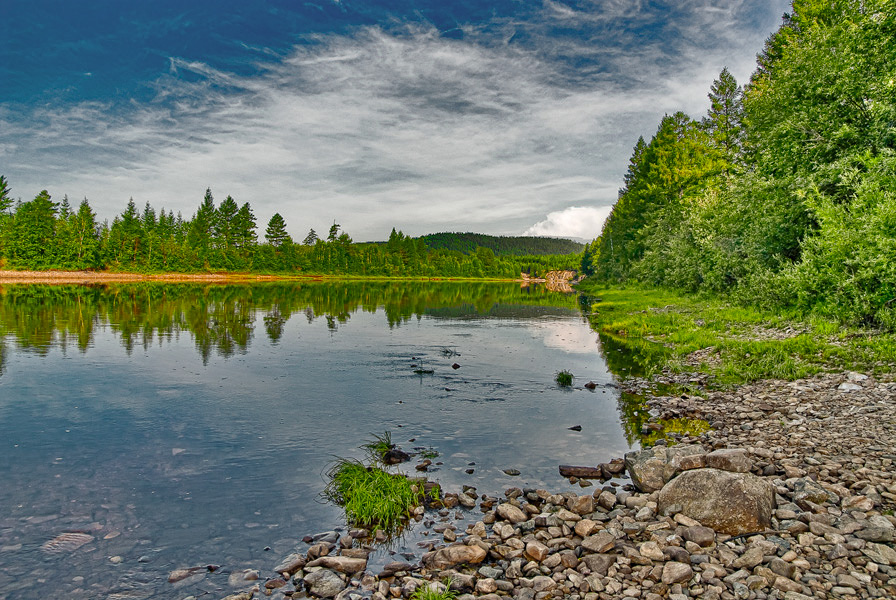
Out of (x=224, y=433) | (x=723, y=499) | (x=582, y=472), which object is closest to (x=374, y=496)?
(x=582, y=472)

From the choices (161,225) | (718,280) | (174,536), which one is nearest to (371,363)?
(174,536)

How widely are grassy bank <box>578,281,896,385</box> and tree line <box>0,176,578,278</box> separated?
4323 inches

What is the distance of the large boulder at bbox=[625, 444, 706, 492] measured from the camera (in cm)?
948

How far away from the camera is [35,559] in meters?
7.63

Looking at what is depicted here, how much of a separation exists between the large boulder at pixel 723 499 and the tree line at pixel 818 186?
490 inches

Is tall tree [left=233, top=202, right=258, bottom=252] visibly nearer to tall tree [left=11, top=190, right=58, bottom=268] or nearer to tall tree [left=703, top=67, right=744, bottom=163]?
tall tree [left=11, top=190, right=58, bottom=268]

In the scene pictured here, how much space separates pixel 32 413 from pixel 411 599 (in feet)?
46.4

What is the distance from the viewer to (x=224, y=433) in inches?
531

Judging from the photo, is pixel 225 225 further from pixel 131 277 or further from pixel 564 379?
pixel 564 379

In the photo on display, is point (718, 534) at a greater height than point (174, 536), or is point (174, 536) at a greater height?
point (718, 534)

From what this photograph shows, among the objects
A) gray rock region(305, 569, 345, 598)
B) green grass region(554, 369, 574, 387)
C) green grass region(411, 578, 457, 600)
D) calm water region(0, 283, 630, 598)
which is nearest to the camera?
green grass region(411, 578, 457, 600)

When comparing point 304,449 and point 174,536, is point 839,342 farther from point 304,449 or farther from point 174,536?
point 174,536

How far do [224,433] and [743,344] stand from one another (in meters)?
20.3

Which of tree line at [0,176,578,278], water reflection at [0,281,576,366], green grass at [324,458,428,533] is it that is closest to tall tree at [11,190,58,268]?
tree line at [0,176,578,278]
